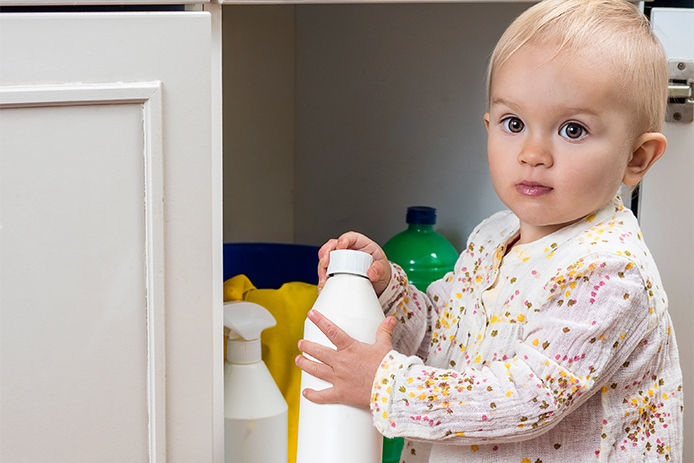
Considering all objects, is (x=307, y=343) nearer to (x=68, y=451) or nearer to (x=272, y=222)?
(x=68, y=451)

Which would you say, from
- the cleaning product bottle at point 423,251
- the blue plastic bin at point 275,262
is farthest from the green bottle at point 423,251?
the blue plastic bin at point 275,262

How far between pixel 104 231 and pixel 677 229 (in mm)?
716

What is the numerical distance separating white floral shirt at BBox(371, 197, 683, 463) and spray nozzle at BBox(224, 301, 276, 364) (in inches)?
8.9

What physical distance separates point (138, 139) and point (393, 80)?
915 mm

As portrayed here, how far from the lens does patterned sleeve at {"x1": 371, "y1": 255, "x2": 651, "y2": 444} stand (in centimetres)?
82

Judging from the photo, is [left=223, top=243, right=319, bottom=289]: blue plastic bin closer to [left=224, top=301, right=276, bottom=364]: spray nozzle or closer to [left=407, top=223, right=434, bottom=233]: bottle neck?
[left=407, top=223, right=434, bottom=233]: bottle neck

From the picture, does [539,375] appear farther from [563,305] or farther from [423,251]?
[423,251]

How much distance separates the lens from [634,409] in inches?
35.3

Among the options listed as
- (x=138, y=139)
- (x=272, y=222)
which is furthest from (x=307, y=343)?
(x=272, y=222)

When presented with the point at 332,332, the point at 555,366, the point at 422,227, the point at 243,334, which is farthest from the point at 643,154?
the point at 422,227

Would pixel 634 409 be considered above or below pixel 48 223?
below

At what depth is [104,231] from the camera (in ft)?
2.67

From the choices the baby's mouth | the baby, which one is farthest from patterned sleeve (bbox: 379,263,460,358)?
the baby's mouth

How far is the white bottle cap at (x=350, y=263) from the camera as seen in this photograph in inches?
35.3
